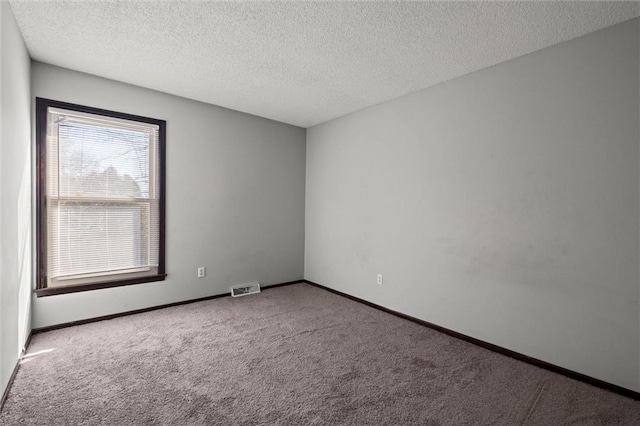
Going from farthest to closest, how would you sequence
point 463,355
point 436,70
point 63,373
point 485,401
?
point 436,70 → point 463,355 → point 63,373 → point 485,401

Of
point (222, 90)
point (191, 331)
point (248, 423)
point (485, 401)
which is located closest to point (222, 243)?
point (191, 331)

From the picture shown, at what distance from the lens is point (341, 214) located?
4.36 metres

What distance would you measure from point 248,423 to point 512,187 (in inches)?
104

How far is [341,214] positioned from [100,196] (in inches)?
111

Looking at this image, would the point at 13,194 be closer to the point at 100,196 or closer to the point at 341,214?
the point at 100,196

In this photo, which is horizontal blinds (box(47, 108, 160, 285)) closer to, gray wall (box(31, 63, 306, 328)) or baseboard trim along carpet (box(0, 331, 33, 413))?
gray wall (box(31, 63, 306, 328))

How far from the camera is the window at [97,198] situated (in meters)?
2.96

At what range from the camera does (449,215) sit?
123 inches

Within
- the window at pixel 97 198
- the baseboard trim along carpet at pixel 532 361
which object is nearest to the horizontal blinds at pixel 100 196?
the window at pixel 97 198

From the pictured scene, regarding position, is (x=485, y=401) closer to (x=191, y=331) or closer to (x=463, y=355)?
(x=463, y=355)

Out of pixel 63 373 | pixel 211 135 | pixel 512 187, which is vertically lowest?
pixel 63 373

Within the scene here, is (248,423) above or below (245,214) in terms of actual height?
below

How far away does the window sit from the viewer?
2.96 meters

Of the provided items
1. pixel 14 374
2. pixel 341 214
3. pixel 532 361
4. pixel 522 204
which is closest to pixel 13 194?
pixel 14 374
